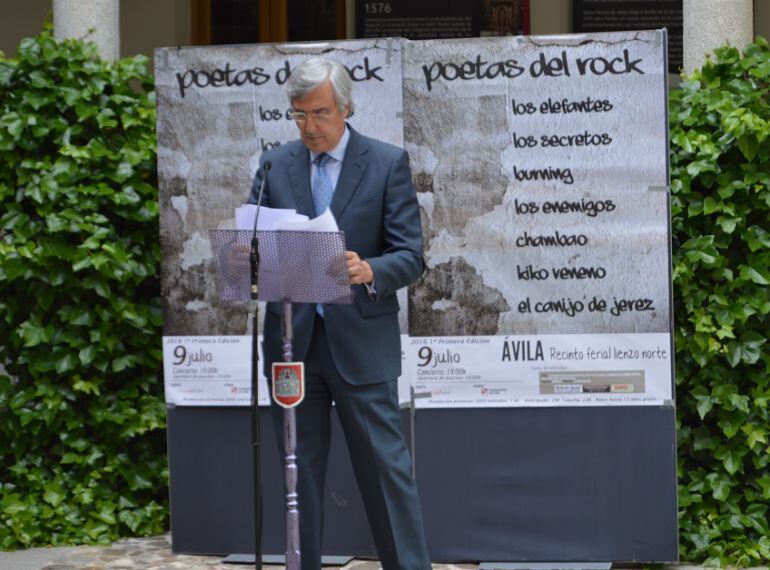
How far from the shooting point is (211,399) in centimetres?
615

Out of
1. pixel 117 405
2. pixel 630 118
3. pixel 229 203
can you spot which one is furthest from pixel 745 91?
pixel 117 405

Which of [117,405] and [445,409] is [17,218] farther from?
[445,409]

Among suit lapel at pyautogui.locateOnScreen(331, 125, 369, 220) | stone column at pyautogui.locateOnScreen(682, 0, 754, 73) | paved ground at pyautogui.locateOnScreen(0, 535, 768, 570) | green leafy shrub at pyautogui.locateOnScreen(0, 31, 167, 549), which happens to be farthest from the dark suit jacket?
stone column at pyautogui.locateOnScreen(682, 0, 754, 73)

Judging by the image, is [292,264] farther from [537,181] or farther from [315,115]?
[537,181]

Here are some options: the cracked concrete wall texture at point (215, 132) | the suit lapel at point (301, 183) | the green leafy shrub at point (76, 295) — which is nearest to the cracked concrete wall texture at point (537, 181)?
the cracked concrete wall texture at point (215, 132)

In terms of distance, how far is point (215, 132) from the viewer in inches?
239

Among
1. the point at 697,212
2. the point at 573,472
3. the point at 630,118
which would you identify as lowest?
Result: the point at 573,472

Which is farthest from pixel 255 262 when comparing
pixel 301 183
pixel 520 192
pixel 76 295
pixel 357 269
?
pixel 76 295

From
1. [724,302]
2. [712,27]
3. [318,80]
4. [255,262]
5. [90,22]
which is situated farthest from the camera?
[90,22]

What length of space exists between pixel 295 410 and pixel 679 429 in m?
1.95

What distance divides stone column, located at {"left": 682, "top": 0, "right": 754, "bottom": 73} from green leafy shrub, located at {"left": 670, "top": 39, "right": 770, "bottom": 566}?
1.32 ft

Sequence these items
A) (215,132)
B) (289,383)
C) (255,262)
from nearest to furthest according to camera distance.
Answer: (255,262), (289,383), (215,132)

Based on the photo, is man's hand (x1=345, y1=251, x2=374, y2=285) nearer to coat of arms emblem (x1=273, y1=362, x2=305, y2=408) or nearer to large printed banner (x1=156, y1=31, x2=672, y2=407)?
coat of arms emblem (x1=273, y1=362, x2=305, y2=408)

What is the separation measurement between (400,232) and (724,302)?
1.67 meters
